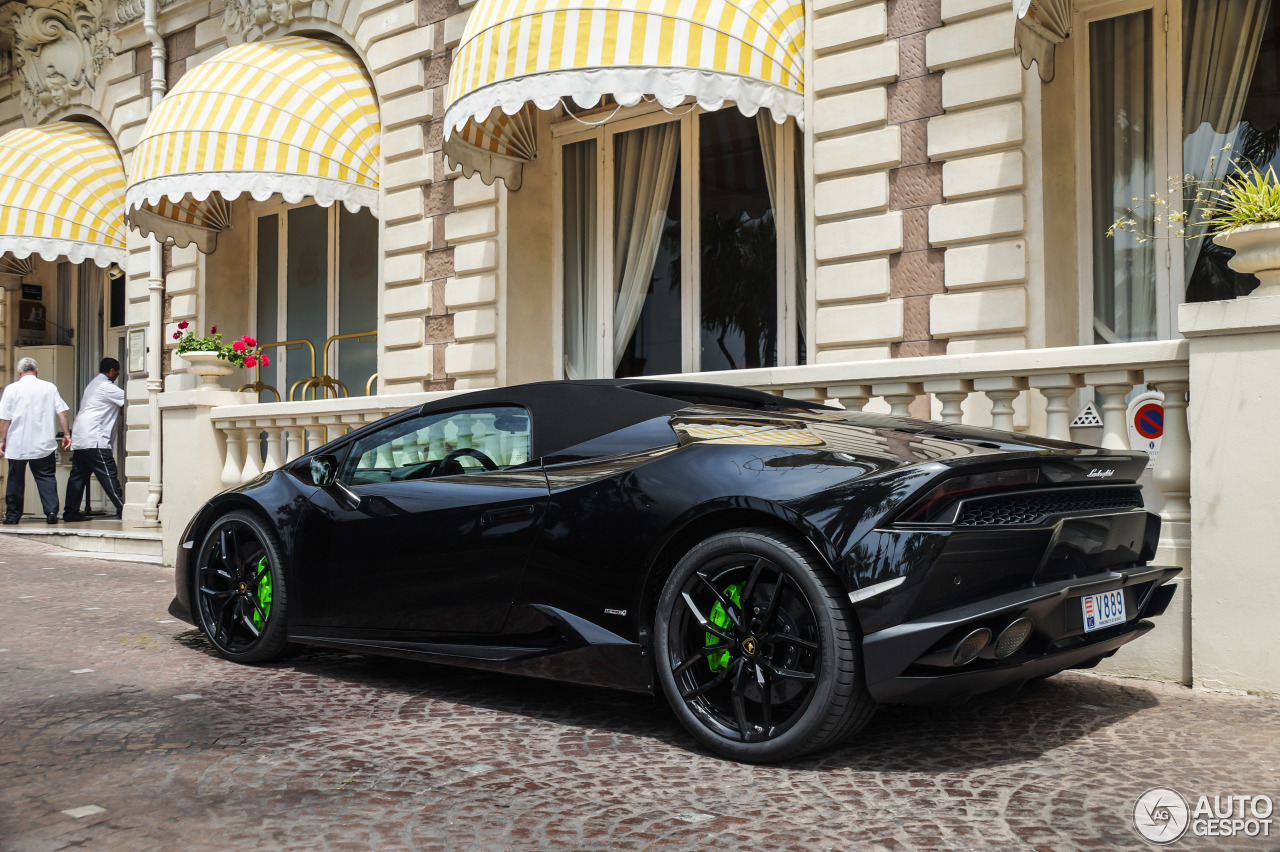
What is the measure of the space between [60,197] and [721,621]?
12.4m

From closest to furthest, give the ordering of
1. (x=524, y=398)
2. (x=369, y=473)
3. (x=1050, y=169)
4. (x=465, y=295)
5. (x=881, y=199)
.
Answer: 1. (x=524, y=398)
2. (x=369, y=473)
3. (x=1050, y=169)
4. (x=881, y=199)
5. (x=465, y=295)

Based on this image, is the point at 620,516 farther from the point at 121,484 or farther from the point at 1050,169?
the point at 121,484

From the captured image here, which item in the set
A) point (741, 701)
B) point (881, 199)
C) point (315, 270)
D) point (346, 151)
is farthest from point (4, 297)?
point (741, 701)

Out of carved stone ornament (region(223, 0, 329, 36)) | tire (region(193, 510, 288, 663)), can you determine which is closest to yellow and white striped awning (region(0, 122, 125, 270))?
carved stone ornament (region(223, 0, 329, 36))

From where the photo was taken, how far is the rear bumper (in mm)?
3145

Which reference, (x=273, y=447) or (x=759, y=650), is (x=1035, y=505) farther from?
(x=273, y=447)

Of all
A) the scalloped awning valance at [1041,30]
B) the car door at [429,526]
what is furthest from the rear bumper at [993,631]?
the scalloped awning valance at [1041,30]

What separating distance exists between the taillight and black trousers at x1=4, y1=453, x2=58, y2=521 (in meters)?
12.2

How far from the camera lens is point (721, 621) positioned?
140 inches

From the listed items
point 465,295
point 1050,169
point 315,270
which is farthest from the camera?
point 315,270

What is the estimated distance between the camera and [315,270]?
12.8 m

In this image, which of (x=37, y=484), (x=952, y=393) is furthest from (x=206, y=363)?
(x=952, y=393)

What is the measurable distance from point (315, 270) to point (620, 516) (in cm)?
991

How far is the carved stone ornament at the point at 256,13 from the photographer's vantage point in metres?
12.0
